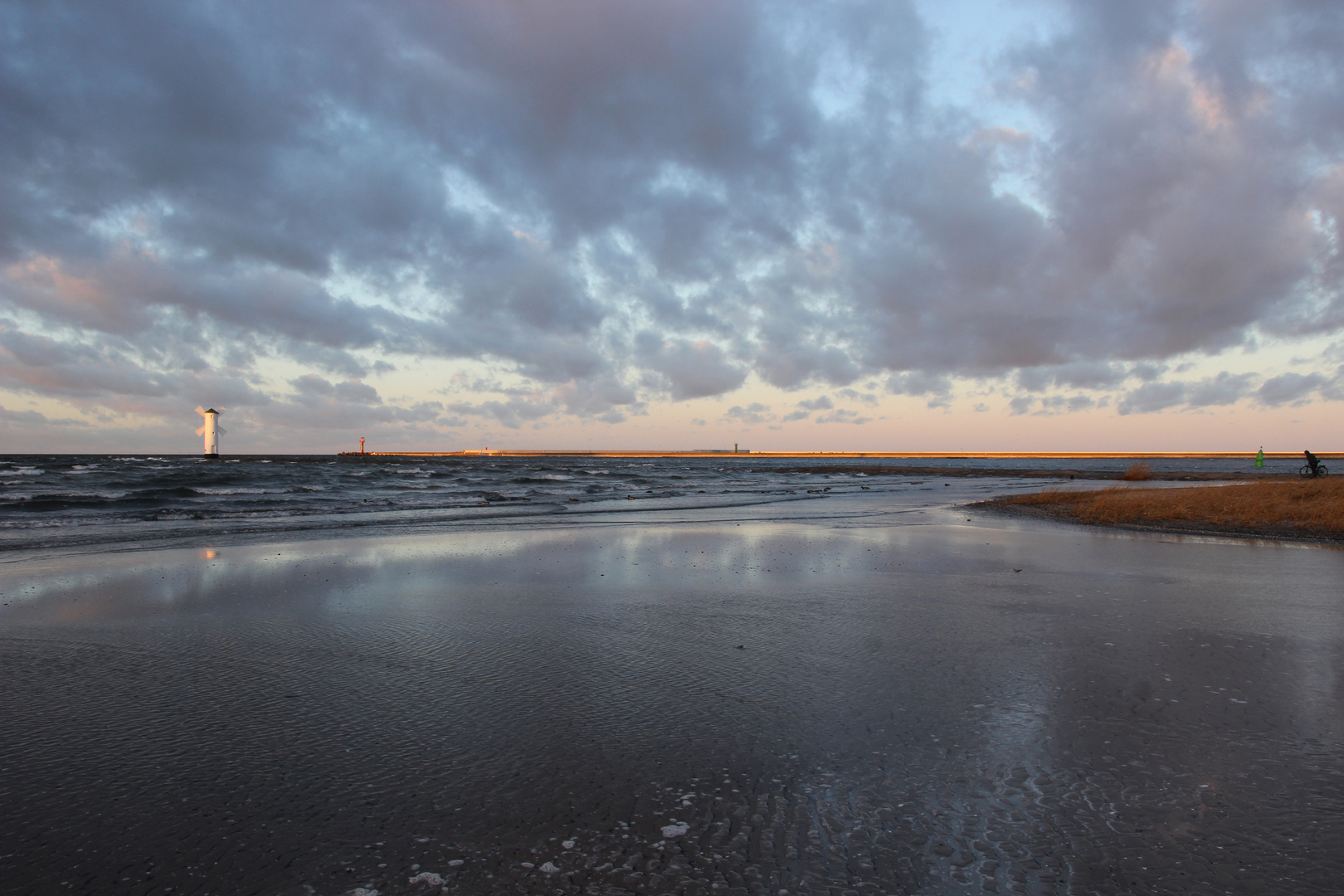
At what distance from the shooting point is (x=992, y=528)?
16.2 metres

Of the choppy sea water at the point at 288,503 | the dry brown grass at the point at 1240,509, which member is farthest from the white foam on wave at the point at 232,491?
the dry brown grass at the point at 1240,509

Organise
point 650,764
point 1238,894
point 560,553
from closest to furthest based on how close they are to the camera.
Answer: point 1238,894
point 650,764
point 560,553

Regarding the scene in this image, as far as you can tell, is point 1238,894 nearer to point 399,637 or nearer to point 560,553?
point 399,637

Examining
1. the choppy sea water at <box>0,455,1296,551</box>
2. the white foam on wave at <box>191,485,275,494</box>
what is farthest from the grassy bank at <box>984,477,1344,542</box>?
the white foam on wave at <box>191,485,275,494</box>

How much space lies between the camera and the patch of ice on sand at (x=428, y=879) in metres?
2.59

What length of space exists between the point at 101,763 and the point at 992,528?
16.2 meters

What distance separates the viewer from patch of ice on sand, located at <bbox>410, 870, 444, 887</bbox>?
8.50ft

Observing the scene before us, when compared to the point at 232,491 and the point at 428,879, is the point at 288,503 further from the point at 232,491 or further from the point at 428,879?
the point at 428,879

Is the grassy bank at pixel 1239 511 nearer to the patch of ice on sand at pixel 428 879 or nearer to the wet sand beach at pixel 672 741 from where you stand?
the wet sand beach at pixel 672 741

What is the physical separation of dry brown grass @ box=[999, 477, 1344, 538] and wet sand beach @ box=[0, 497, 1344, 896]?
9875 mm

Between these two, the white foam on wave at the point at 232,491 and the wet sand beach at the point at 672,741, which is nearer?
the wet sand beach at the point at 672,741

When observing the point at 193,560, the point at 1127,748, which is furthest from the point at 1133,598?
the point at 193,560

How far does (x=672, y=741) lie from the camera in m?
3.87

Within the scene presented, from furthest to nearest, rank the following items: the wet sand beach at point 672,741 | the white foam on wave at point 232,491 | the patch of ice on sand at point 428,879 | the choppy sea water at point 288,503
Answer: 1. the white foam on wave at point 232,491
2. the choppy sea water at point 288,503
3. the wet sand beach at point 672,741
4. the patch of ice on sand at point 428,879
